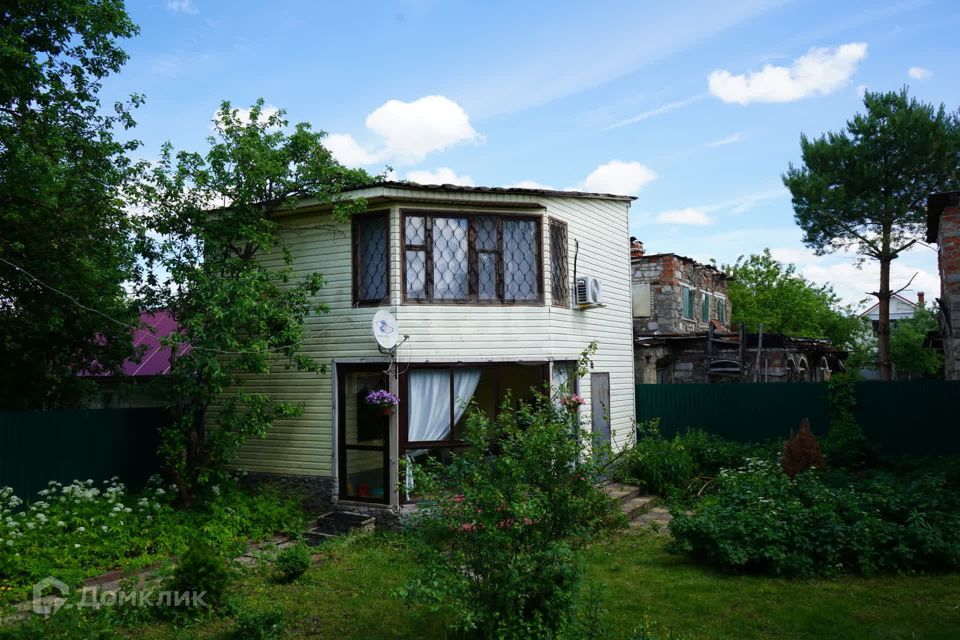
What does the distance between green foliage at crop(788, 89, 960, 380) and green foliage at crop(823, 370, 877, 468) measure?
306 inches

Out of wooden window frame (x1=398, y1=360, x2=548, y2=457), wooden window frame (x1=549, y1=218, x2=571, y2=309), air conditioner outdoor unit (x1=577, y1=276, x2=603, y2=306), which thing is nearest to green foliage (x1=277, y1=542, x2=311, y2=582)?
wooden window frame (x1=398, y1=360, x2=548, y2=457)

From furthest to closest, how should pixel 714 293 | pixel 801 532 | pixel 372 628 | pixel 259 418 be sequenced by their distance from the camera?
pixel 714 293
pixel 259 418
pixel 801 532
pixel 372 628

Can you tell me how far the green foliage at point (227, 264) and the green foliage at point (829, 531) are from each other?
20.4 feet

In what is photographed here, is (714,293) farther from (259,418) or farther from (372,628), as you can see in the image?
(372,628)

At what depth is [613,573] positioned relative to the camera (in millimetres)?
7988

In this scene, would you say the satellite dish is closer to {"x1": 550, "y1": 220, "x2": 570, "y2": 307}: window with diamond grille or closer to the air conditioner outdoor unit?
{"x1": 550, "y1": 220, "x2": 570, "y2": 307}: window with diamond grille

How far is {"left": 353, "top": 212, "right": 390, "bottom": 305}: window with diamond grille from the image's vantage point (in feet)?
34.7

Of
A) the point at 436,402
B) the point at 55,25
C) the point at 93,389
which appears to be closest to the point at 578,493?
the point at 436,402

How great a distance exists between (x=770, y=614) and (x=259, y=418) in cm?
729

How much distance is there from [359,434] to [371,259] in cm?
284

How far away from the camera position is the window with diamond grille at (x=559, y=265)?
37.7 ft

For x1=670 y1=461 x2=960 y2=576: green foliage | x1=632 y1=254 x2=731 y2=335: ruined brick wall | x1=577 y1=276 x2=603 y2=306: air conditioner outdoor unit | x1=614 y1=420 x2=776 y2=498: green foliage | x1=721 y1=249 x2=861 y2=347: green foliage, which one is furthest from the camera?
x1=721 y1=249 x2=861 y2=347: green foliage

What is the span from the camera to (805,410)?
14336 millimetres

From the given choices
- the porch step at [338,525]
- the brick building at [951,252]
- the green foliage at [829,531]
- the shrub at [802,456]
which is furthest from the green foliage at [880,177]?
the porch step at [338,525]
